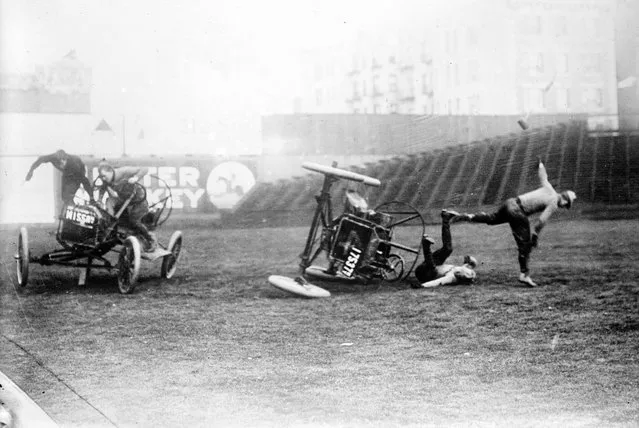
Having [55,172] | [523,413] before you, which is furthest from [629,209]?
[55,172]

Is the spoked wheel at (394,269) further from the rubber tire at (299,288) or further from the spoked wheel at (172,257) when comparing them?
the spoked wheel at (172,257)

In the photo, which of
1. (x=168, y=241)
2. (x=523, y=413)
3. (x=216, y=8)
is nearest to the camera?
(x=523, y=413)

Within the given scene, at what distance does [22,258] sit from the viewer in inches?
134

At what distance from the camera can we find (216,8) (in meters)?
3.34

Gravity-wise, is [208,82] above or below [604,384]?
above

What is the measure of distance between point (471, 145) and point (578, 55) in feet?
2.11

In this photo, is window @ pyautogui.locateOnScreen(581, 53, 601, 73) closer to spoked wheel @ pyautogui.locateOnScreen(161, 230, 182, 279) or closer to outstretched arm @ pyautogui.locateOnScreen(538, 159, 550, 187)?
outstretched arm @ pyautogui.locateOnScreen(538, 159, 550, 187)

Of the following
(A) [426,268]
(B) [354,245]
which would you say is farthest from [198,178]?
(A) [426,268]

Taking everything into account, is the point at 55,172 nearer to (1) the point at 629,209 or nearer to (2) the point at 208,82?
(2) the point at 208,82

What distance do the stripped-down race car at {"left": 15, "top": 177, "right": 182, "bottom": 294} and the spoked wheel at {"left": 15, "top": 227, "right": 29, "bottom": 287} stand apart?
0.07 m

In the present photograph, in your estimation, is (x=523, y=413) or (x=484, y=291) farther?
(x=484, y=291)

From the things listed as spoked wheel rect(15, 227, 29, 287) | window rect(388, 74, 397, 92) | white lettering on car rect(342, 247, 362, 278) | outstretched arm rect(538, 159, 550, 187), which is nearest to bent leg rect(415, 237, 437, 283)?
A: white lettering on car rect(342, 247, 362, 278)

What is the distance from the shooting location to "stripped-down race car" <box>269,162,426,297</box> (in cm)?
344

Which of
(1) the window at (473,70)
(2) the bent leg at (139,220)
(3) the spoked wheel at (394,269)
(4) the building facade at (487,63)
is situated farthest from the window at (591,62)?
(2) the bent leg at (139,220)
